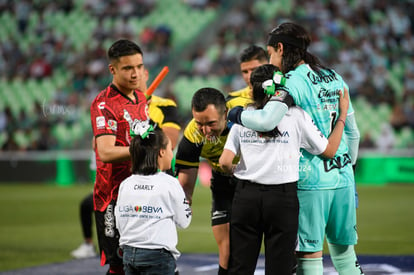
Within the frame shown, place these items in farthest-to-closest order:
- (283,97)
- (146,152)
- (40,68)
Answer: (40,68), (146,152), (283,97)

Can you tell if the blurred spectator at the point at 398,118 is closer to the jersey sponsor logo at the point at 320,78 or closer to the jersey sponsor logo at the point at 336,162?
the jersey sponsor logo at the point at 336,162

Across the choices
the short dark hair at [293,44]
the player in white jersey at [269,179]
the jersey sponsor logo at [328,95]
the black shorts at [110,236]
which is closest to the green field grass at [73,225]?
the black shorts at [110,236]

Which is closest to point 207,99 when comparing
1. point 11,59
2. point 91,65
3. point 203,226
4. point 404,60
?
point 203,226

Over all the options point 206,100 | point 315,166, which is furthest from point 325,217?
point 206,100

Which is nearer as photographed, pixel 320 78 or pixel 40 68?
pixel 320 78

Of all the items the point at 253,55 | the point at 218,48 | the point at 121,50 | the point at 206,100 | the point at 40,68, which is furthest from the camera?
the point at 40,68

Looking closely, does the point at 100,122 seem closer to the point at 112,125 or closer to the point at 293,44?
the point at 112,125

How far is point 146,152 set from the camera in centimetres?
426

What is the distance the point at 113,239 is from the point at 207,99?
1.24 m

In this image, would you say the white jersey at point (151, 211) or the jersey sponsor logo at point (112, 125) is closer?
the white jersey at point (151, 211)

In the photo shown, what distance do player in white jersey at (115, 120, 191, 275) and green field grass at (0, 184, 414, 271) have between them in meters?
3.84

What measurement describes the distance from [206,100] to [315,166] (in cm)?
90

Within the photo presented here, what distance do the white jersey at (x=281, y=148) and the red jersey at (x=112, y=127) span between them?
96 cm

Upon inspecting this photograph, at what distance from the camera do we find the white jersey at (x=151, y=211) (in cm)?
420
